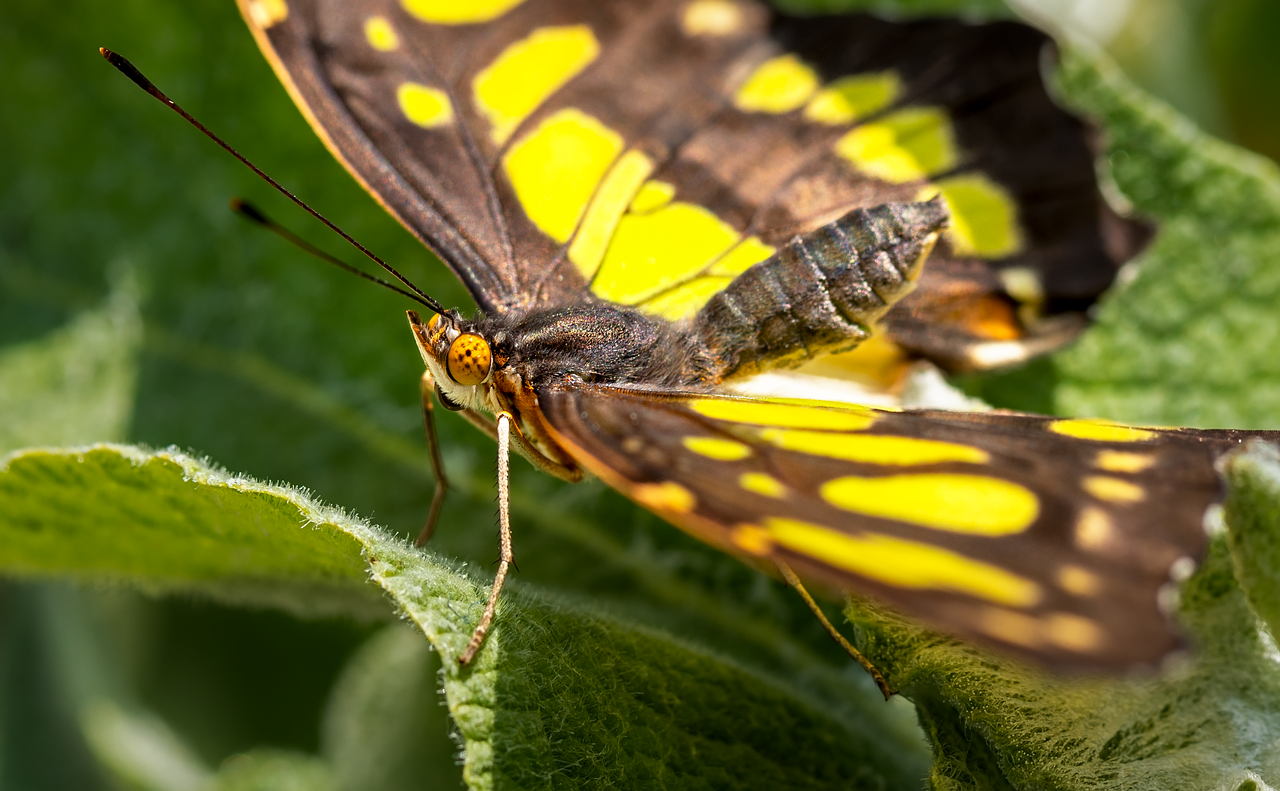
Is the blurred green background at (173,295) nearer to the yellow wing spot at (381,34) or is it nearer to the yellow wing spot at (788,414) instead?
the yellow wing spot at (381,34)

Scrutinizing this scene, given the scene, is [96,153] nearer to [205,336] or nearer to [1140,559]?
[205,336]

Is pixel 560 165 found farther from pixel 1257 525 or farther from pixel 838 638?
pixel 1257 525

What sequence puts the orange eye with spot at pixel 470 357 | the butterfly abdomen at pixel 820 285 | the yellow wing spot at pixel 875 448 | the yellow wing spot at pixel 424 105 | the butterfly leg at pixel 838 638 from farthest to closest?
the yellow wing spot at pixel 424 105 → the butterfly abdomen at pixel 820 285 → the orange eye with spot at pixel 470 357 → the butterfly leg at pixel 838 638 → the yellow wing spot at pixel 875 448

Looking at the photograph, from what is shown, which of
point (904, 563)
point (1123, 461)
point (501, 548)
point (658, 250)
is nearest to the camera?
point (904, 563)

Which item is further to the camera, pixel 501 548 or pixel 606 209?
pixel 606 209

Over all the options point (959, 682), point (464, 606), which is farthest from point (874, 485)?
point (464, 606)

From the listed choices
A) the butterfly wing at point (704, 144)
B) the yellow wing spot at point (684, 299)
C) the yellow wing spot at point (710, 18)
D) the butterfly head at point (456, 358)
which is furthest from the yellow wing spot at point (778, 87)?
the butterfly head at point (456, 358)

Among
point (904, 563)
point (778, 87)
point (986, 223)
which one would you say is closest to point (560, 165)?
point (778, 87)
